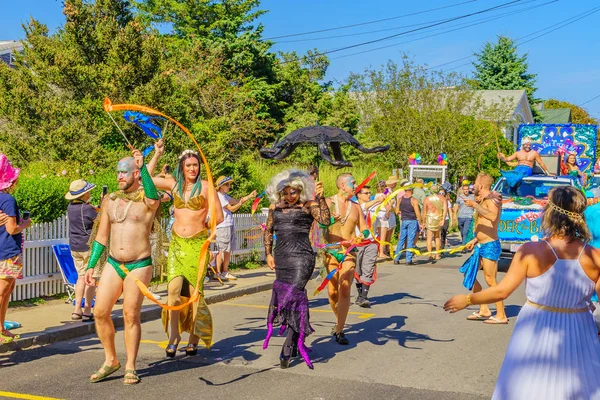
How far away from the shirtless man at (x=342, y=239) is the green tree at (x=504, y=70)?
52887 mm

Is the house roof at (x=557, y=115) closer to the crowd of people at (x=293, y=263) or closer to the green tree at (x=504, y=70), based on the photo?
the green tree at (x=504, y=70)

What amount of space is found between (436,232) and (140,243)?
1347 cm

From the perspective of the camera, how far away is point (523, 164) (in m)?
17.2

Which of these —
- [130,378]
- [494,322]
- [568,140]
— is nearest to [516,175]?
[568,140]

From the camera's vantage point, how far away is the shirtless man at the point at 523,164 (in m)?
16.6

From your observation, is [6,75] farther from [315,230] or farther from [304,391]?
[304,391]

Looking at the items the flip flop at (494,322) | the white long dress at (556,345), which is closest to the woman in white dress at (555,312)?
the white long dress at (556,345)

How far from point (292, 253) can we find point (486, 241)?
11.9ft

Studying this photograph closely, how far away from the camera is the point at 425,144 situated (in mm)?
31391

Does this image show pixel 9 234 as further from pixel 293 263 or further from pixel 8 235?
pixel 293 263

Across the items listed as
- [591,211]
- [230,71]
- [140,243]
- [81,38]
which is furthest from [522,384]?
[230,71]

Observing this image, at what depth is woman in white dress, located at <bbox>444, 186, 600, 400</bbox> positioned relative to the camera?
4055mm

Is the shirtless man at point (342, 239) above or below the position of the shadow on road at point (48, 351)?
above

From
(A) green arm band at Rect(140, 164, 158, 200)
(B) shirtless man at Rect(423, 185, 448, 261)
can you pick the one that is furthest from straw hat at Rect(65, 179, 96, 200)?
(B) shirtless man at Rect(423, 185, 448, 261)
